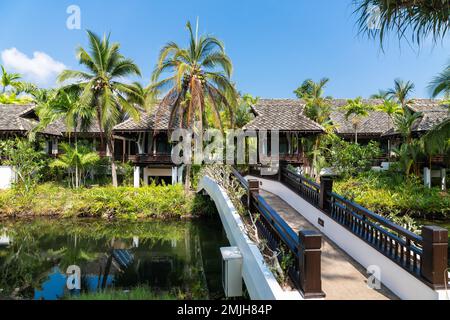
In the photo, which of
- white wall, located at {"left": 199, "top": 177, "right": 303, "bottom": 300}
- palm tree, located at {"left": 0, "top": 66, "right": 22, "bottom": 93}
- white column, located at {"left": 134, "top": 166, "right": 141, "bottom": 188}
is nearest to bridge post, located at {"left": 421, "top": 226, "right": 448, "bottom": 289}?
white wall, located at {"left": 199, "top": 177, "right": 303, "bottom": 300}

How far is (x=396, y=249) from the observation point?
16.9 feet

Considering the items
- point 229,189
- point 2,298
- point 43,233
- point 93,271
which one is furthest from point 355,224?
point 43,233

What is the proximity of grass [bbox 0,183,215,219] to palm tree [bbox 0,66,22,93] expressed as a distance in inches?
732

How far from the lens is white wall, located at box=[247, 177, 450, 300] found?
14.5 ft

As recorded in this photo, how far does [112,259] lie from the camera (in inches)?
445

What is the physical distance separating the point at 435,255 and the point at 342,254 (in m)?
2.47

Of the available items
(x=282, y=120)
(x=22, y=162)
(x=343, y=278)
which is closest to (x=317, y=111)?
(x=282, y=120)

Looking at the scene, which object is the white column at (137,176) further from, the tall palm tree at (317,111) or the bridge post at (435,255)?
the bridge post at (435,255)

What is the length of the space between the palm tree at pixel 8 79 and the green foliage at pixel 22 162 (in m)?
14.6

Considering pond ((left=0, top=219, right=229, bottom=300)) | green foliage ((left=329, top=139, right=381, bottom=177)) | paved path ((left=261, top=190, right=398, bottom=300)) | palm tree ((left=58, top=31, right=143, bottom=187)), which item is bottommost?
pond ((left=0, top=219, right=229, bottom=300))

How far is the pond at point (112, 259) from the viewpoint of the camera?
8477mm

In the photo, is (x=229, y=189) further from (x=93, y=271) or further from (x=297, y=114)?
(x=297, y=114)

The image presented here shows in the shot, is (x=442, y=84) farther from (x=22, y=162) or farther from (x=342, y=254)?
(x=22, y=162)

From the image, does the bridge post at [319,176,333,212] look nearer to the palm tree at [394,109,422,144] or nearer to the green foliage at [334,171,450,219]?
the green foliage at [334,171,450,219]
